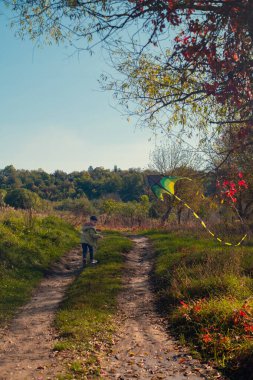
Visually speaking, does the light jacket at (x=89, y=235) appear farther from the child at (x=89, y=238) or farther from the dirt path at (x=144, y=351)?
the dirt path at (x=144, y=351)

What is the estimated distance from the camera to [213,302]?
27.6 ft

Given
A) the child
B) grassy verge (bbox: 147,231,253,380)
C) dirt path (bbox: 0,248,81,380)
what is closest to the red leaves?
grassy verge (bbox: 147,231,253,380)

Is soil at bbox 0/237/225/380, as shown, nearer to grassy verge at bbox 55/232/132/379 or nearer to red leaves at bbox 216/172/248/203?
grassy verge at bbox 55/232/132/379

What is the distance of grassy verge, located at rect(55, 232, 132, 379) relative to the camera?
6395mm

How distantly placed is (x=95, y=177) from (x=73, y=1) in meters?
91.8

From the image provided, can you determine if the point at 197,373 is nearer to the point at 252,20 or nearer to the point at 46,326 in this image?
the point at 46,326

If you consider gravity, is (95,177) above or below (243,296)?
above

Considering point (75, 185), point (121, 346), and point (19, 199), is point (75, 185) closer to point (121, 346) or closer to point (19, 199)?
point (19, 199)

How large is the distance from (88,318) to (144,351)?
1.76 m

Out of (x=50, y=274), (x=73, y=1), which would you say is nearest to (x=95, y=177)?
(x=50, y=274)

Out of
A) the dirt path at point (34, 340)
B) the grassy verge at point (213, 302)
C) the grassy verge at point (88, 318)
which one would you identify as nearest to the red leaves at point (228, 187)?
the grassy verge at point (213, 302)

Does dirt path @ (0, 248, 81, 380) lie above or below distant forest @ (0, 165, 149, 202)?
below

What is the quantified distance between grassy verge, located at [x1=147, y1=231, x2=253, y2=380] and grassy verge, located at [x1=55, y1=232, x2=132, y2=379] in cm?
129

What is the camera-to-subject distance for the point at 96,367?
625cm
